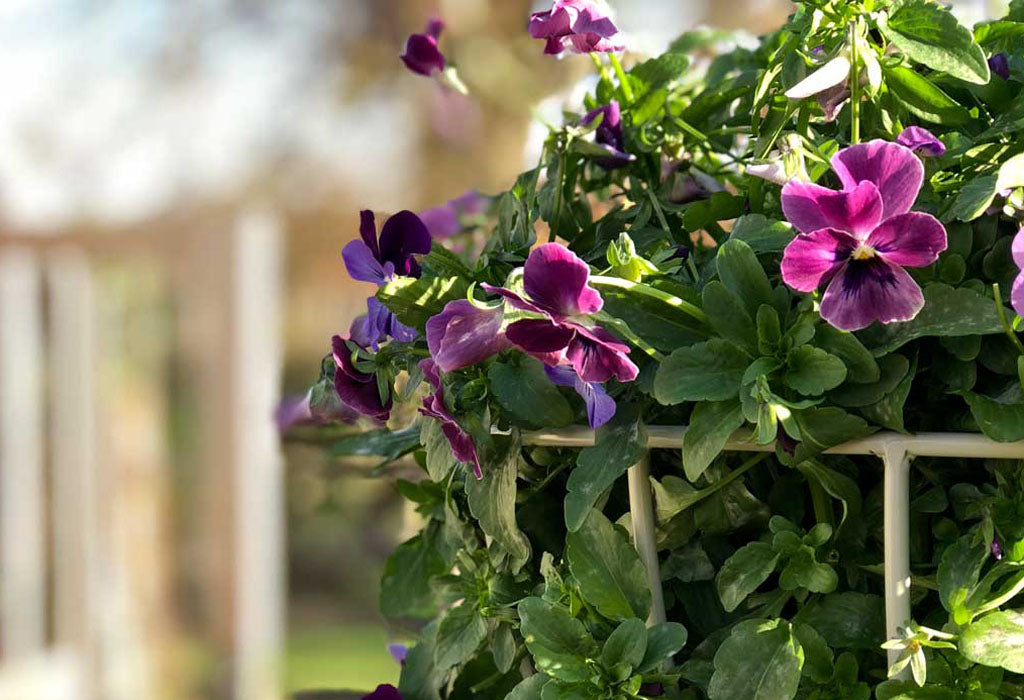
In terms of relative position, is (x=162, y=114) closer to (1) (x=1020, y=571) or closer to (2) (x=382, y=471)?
(2) (x=382, y=471)

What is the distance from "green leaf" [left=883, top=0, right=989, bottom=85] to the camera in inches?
17.0

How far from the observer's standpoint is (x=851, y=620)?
0.43m

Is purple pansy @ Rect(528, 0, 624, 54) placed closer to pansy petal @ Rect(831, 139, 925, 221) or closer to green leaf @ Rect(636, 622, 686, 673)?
pansy petal @ Rect(831, 139, 925, 221)

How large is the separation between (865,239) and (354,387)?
0.77 ft

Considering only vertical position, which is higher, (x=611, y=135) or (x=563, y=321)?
(x=611, y=135)

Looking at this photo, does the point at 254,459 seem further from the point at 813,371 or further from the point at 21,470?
the point at 813,371

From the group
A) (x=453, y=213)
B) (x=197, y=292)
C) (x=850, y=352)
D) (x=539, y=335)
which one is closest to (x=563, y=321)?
(x=539, y=335)

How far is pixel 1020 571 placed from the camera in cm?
40

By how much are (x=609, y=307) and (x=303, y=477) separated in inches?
15.7

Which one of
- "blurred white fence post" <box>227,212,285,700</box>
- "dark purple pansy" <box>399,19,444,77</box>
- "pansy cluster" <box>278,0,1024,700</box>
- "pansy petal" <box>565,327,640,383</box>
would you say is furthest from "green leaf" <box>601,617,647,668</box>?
"blurred white fence post" <box>227,212,285,700</box>

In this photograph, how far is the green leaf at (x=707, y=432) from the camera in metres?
0.40

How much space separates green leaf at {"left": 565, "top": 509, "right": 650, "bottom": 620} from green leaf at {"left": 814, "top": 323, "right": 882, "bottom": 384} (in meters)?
0.11

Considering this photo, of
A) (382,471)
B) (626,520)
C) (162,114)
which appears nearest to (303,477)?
(382,471)

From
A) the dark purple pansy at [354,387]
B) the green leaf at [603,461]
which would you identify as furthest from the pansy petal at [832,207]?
the dark purple pansy at [354,387]
